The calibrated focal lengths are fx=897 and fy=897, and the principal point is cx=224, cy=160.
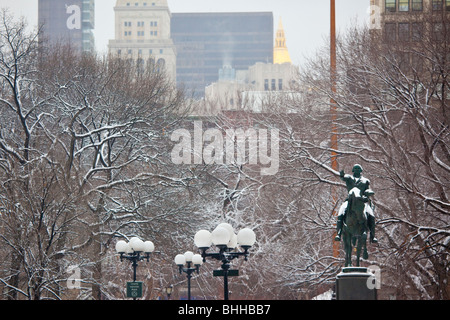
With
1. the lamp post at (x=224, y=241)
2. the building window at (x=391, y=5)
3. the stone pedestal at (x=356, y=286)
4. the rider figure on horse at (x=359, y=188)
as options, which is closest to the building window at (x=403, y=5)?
the building window at (x=391, y=5)

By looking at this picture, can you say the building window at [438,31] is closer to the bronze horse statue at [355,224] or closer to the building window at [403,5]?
the bronze horse statue at [355,224]

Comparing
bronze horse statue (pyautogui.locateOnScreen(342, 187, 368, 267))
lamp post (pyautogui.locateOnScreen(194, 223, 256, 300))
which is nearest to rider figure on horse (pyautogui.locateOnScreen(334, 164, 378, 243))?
bronze horse statue (pyautogui.locateOnScreen(342, 187, 368, 267))

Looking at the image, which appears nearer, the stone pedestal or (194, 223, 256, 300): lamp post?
the stone pedestal

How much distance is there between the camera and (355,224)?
70.4 feet

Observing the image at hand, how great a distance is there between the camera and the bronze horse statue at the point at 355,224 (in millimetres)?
21125

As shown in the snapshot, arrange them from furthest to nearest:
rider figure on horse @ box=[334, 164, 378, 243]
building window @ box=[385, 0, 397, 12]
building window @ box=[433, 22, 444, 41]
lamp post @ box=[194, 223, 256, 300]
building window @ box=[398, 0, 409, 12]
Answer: building window @ box=[385, 0, 397, 12]
building window @ box=[398, 0, 409, 12]
building window @ box=[433, 22, 444, 41]
lamp post @ box=[194, 223, 256, 300]
rider figure on horse @ box=[334, 164, 378, 243]

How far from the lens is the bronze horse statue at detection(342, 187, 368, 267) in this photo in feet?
69.3

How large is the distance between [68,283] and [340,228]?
62.9ft

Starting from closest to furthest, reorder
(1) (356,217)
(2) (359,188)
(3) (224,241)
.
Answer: (2) (359,188)
(1) (356,217)
(3) (224,241)

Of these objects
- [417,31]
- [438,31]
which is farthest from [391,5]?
[438,31]

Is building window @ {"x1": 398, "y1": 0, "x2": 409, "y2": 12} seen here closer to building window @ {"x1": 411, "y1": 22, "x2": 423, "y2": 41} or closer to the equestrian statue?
building window @ {"x1": 411, "y1": 22, "x2": 423, "y2": 41}

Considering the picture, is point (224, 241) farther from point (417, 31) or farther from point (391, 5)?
point (391, 5)

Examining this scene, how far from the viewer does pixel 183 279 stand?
5434cm
